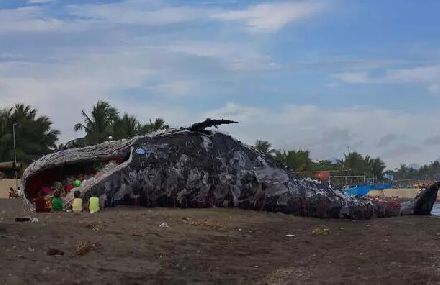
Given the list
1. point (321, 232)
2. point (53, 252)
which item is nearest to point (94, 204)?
point (321, 232)

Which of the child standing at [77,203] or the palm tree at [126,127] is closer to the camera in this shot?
the child standing at [77,203]

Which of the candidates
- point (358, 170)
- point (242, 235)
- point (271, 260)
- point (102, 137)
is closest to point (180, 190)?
point (242, 235)

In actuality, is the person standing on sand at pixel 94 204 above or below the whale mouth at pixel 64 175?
below

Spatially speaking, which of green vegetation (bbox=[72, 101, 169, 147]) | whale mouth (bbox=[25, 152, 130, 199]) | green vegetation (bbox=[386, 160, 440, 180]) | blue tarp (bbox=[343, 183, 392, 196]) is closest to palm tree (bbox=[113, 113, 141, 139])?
green vegetation (bbox=[72, 101, 169, 147])

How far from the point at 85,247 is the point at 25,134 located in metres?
52.0

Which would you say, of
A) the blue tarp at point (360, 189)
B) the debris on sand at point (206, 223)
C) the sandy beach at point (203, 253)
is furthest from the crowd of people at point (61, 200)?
the blue tarp at point (360, 189)

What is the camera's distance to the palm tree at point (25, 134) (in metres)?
57.6

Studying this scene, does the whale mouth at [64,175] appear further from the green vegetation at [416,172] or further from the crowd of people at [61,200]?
the green vegetation at [416,172]

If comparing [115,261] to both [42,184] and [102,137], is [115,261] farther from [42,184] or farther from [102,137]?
[102,137]

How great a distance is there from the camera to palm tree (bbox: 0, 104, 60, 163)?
57.6 meters

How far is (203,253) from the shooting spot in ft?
40.5

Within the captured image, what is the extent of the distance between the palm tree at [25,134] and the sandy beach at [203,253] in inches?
1703

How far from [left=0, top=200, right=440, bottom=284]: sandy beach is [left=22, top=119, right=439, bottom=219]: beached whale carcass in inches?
177

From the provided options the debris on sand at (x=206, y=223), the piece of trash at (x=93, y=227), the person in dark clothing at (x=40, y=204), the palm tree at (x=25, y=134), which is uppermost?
the palm tree at (x=25, y=134)
